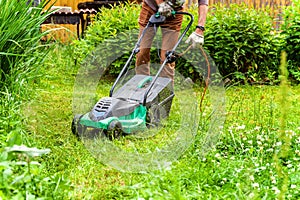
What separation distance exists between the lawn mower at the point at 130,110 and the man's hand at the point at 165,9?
0.16 ft

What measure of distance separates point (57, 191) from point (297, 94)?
4136 millimetres

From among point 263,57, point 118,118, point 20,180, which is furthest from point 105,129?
point 263,57

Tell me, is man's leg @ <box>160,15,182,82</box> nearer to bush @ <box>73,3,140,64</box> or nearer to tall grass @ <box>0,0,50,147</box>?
tall grass @ <box>0,0,50,147</box>

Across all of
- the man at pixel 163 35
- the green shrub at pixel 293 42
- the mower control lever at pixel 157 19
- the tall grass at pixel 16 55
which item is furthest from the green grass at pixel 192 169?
the green shrub at pixel 293 42

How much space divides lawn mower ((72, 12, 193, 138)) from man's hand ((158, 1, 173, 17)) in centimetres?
5

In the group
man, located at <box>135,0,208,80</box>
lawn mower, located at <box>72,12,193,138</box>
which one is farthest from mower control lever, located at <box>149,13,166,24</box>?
man, located at <box>135,0,208,80</box>

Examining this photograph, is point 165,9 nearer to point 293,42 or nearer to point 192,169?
point 192,169

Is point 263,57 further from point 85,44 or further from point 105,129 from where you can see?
point 105,129

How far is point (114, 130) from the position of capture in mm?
3256

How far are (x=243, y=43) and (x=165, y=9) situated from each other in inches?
91.2

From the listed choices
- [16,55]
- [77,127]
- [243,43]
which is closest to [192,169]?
[77,127]

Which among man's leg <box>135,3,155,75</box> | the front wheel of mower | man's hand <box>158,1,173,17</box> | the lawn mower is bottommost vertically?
the front wheel of mower

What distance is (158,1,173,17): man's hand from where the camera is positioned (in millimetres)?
3773

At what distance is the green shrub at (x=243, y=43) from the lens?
19.2ft
